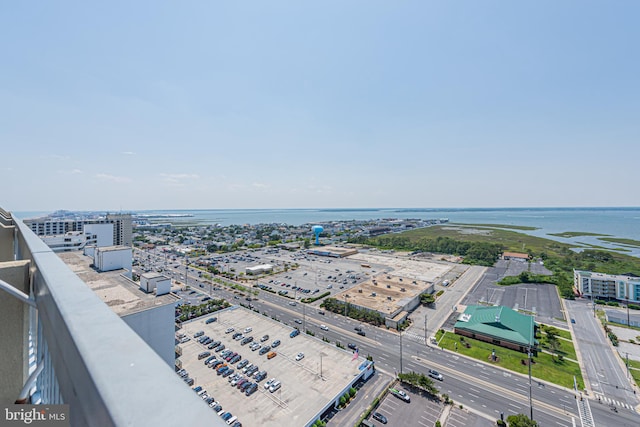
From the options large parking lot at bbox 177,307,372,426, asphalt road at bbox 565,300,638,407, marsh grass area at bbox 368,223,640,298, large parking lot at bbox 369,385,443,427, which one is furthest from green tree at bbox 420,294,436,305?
marsh grass area at bbox 368,223,640,298

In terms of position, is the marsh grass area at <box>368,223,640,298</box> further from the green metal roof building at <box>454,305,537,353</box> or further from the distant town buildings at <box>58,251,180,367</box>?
the distant town buildings at <box>58,251,180,367</box>

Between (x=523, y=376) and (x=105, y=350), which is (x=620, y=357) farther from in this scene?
(x=105, y=350)

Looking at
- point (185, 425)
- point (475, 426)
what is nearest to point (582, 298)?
point (475, 426)

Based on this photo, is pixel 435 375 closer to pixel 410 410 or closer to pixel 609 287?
pixel 410 410

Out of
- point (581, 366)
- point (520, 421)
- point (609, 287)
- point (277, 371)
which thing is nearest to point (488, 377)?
point (520, 421)

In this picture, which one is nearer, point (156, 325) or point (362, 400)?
point (156, 325)

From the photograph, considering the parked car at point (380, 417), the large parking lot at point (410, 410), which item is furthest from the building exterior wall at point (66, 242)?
the large parking lot at point (410, 410)

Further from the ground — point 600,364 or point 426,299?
point 426,299
